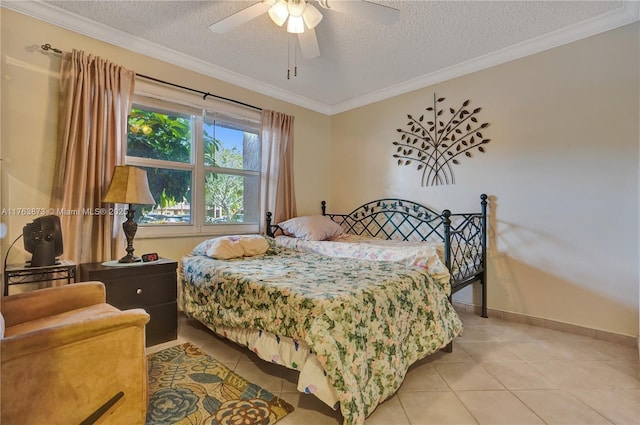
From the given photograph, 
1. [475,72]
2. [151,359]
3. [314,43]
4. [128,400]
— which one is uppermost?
[475,72]

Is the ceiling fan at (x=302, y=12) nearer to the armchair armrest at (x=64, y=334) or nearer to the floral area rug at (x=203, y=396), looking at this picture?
the armchair armrest at (x=64, y=334)

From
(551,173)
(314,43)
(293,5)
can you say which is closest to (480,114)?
(551,173)

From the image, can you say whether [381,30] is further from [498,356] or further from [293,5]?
[498,356]

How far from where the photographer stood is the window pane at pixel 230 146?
308 centimetres

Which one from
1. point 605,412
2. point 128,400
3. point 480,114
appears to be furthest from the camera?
point 480,114

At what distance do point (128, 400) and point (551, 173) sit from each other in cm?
321

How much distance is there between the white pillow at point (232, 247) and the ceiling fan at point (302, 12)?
158 centimetres

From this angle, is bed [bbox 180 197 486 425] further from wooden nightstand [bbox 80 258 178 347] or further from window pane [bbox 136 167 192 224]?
window pane [bbox 136 167 192 224]

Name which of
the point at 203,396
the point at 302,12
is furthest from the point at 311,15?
the point at 203,396

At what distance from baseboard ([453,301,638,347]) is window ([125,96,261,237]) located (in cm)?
243

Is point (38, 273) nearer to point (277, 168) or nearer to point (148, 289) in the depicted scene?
point (148, 289)

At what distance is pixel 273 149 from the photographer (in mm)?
3426

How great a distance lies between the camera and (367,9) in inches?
67.7

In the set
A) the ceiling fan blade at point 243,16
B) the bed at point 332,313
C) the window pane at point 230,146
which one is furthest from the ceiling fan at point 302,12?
the bed at point 332,313
